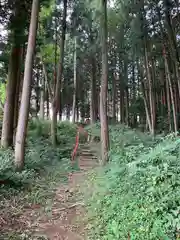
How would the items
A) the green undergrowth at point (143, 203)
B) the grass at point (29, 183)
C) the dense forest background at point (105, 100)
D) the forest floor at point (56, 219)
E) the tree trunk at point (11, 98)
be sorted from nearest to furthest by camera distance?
the green undergrowth at point (143, 203)
the dense forest background at point (105, 100)
the forest floor at point (56, 219)
the grass at point (29, 183)
the tree trunk at point (11, 98)

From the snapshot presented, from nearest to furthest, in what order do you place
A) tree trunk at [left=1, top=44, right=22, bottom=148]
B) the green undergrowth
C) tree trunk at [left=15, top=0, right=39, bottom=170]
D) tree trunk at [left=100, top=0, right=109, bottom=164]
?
the green undergrowth
tree trunk at [left=15, top=0, right=39, bottom=170]
tree trunk at [left=100, top=0, right=109, bottom=164]
tree trunk at [left=1, top=44, right=22, bottom=148]

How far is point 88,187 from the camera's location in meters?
5.90

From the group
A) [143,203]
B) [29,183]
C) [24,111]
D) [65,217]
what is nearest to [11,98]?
→ [24,111]

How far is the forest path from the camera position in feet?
12.3

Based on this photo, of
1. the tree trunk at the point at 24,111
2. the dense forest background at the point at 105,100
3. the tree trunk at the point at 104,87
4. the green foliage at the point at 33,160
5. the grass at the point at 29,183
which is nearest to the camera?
the dense forest background at the point at 105,100

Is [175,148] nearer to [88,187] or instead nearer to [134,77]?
[88,187]

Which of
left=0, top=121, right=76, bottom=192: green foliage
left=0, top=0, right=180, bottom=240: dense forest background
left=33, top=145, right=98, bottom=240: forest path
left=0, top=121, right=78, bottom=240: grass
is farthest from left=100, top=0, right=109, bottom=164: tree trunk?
left=0, top=121, right=76, bottom=192: green foliage

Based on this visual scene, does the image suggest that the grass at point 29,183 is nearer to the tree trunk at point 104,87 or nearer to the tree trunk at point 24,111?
the tree trunk at point 24,111

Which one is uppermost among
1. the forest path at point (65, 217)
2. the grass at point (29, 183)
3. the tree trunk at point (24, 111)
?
the tree trunk at point (24, 111)

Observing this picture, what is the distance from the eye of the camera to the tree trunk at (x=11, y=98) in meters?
8.75

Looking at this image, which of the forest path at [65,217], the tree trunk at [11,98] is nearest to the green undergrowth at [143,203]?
the forest path at [65,217]

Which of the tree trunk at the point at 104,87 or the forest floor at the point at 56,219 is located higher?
the tree trunk at the point at 104,87

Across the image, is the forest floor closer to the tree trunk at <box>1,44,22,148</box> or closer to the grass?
the grass

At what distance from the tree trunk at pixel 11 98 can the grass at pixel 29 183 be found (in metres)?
0.84
